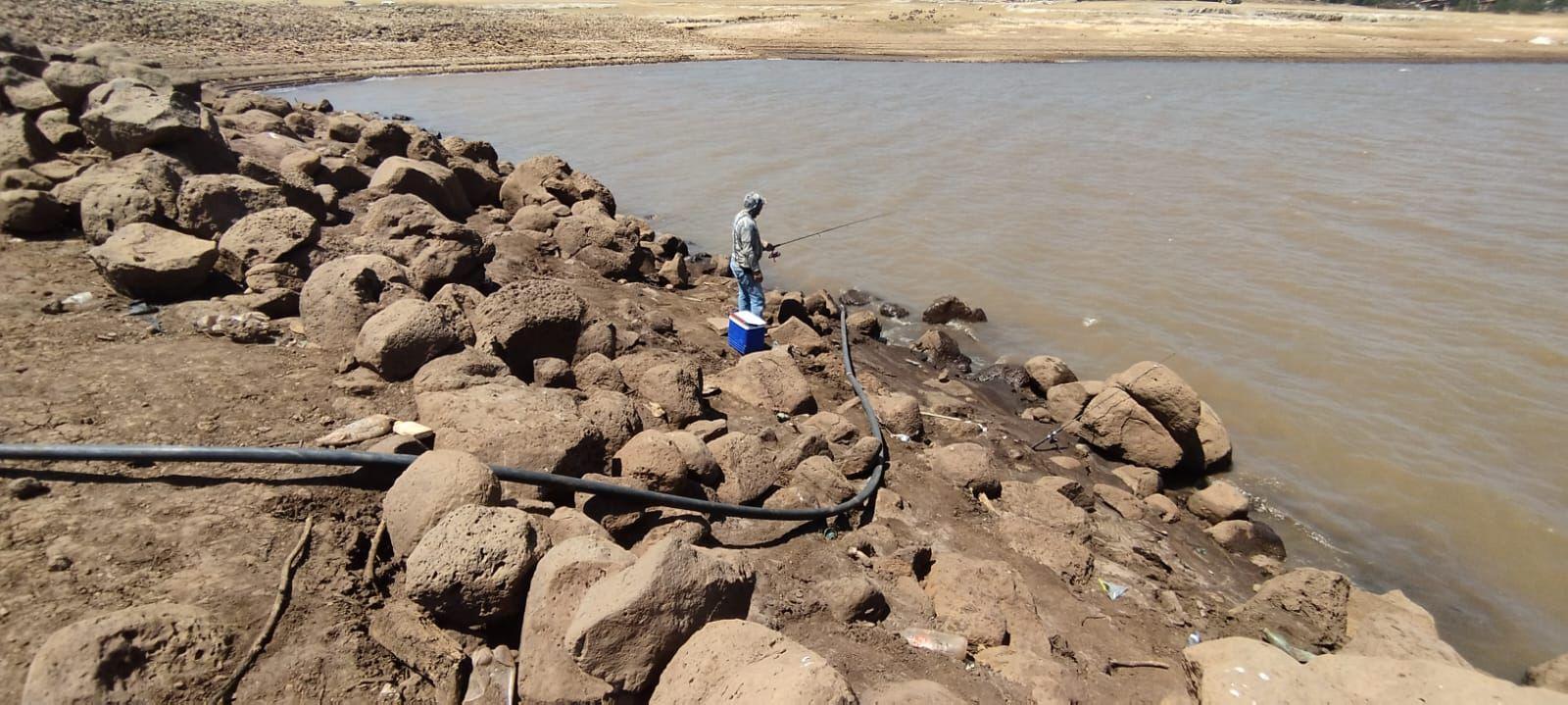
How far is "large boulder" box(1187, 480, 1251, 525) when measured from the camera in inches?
251

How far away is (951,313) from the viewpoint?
392 inches

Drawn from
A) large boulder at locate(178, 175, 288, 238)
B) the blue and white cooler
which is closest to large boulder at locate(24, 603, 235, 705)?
large boulder at locate(178, 175, 288, 238)

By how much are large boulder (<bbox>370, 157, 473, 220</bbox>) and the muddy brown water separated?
12.7 feet

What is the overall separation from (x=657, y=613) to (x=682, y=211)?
12.1 m

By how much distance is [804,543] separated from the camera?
4668 millimetres

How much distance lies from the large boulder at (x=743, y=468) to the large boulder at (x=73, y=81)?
949 centimetres

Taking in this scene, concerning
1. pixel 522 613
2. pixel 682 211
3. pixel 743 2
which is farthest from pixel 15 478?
pixel 743 2

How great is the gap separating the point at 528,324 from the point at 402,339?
0.93 m

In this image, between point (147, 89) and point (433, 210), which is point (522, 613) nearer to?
point (433, 210)

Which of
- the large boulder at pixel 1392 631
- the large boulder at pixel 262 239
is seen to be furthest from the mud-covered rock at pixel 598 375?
the large boulder at pixel 1392 631

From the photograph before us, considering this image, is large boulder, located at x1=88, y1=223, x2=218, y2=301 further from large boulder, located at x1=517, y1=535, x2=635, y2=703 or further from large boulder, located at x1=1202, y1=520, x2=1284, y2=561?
large boulder, located at x1=1202, y1=520, x2=1284, y2=561

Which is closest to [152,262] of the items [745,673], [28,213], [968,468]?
[28,213]

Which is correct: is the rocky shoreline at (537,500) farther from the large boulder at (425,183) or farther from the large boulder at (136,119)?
the large boulder at (425,183)

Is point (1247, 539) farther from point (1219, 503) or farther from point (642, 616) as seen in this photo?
point (642, 616)
